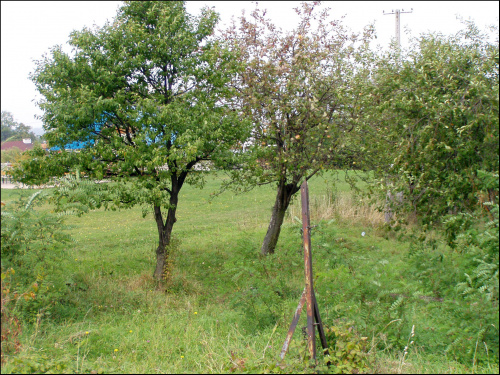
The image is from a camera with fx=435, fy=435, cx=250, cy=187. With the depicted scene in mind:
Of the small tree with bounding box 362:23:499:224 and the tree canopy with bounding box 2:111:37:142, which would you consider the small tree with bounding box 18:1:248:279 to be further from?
the small tree with bounding box 362:23:499:224

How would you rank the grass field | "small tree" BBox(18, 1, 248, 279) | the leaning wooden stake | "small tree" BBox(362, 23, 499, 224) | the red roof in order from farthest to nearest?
1. "small tree" BBox(18, 1, 248, 279)
2. the red roof
3. "small tree" BBox(362, 23, 499, 224)
4. the grass field
5. the leaning wooden stake

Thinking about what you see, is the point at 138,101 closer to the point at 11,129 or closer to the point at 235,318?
the point at 11,129

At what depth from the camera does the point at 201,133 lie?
26.8ft

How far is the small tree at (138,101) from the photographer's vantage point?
7758 millimetres

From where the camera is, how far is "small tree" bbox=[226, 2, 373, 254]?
9336 mm

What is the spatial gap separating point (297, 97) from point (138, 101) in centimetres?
342

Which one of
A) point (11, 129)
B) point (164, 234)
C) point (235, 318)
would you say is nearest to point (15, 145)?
point (11, 129)

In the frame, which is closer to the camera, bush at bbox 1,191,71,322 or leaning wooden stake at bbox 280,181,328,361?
leaning wooden stake at bbox 280,181,328,361

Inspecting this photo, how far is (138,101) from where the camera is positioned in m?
7.96

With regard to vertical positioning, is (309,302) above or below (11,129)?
below

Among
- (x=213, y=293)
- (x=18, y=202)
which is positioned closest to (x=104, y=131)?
(x=18, y=202)

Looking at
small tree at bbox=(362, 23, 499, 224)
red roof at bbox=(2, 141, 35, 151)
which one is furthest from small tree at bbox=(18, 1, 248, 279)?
small tree at bbox=(362, 23, 499, 224)

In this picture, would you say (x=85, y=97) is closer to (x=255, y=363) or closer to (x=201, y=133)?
(x=201, y=133)

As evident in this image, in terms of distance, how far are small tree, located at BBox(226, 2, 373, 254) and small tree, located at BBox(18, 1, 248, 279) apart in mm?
863
